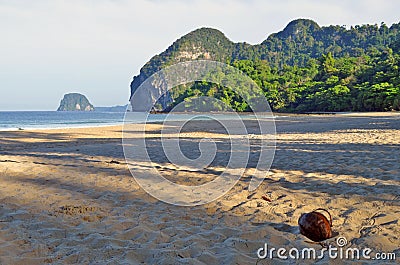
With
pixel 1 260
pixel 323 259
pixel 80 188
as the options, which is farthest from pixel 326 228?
pixel 80 188

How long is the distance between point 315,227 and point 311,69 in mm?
90602

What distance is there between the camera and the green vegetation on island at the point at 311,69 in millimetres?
58875

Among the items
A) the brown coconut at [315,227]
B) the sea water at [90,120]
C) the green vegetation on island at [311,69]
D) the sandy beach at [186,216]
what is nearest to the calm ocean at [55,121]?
the sea water at [90,120]

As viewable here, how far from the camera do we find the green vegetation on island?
5888 centimetres

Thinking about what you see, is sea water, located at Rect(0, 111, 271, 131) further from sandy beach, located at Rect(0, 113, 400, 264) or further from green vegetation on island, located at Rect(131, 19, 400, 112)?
sandy beach, located at Rect(0, 113, 400, 264)

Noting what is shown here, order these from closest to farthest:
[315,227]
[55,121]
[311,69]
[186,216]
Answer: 1. [315,227]
2. [186,216]
3. [55,121]
4. [311,69]

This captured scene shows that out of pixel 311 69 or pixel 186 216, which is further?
pixel 311 69

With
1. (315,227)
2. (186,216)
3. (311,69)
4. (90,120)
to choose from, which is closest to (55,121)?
(90,120)

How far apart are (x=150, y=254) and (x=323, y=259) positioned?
1.36 m

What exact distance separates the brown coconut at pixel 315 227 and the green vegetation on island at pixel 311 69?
5388 cm

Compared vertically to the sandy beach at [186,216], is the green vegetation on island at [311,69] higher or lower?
higher

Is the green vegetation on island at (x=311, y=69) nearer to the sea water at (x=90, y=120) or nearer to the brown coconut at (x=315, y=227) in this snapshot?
the sea water at (x=90, y=120)

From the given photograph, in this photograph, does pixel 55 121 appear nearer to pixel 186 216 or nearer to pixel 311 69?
pixel 186 216

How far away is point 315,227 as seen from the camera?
3.35m
